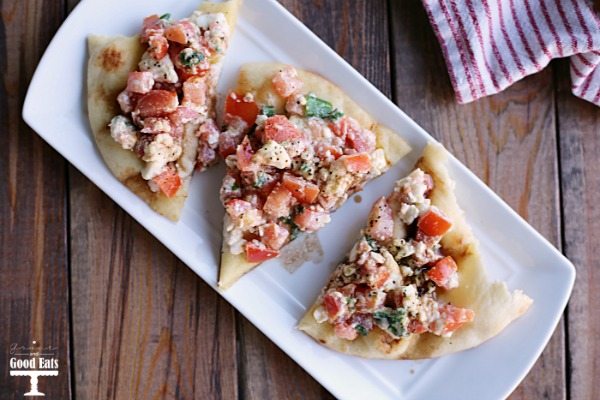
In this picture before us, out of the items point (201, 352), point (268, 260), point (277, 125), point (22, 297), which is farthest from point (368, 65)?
point (22, 297)

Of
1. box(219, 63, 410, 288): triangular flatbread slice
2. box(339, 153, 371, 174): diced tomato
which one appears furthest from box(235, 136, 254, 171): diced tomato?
box(339, 153, 371, 174): diced tomato

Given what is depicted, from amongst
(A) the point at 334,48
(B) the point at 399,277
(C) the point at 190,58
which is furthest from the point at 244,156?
(B) the point at 399,277

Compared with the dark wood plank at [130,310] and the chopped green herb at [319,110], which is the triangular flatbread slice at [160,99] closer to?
the dark wood plank at [130,310]

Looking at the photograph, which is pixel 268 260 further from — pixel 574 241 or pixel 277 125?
pixel 574 241

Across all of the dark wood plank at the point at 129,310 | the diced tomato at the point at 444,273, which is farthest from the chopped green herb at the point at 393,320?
the dark wood plank at the point at 129,310

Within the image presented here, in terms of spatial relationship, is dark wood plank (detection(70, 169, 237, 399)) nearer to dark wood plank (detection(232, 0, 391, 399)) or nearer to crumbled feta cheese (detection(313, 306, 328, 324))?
dark wood plank (detection(232, 0, 391, 399))

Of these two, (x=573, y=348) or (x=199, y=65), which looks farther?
(x=573, y=348)

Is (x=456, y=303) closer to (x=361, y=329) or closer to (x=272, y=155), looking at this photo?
(x=361, y=329)
